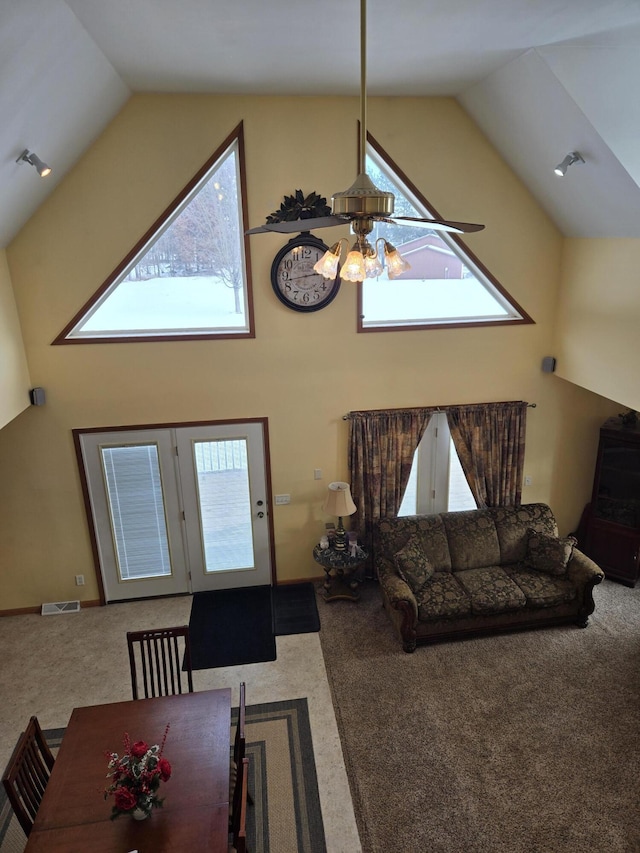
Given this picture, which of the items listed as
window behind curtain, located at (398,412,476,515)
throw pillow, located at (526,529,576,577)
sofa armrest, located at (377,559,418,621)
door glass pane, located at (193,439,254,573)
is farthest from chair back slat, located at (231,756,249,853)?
throw pillow, located at (526,529,576,577)

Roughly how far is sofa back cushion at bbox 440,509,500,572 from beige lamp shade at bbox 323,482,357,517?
3.28ft

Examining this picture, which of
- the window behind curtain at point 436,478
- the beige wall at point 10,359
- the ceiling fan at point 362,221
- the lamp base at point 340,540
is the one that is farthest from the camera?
the window behind curtain at point 436,478

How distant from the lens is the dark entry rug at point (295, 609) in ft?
17.0

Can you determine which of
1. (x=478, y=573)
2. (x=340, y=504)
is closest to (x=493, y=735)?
(x=478, y=573)

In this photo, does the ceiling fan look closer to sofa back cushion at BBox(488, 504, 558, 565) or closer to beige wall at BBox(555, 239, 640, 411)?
beige wall at BBox(555, 239, 640, 411)

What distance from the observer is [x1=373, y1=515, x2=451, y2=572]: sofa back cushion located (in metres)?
5.31

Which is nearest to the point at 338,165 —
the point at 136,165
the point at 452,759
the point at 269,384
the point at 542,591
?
the point at 136,165

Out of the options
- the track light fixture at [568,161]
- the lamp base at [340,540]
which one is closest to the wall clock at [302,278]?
the track light fixture at [568,161]

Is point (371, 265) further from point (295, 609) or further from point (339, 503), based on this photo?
point (295, 609)

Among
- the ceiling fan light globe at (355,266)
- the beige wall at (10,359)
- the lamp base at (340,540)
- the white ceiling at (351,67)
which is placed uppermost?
the white ceiling at (351,67)

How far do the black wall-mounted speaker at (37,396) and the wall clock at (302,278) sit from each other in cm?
233

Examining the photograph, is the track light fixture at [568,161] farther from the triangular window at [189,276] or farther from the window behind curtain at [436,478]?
the triangular window at [189,276]

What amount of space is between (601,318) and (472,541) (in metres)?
2.41

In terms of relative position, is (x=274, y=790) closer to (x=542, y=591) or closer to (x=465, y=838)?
(x=465, y=838)
